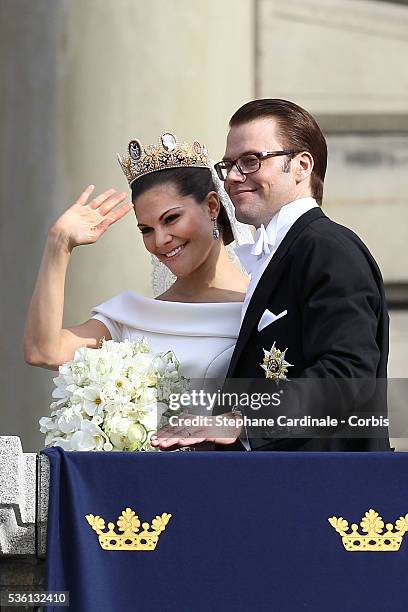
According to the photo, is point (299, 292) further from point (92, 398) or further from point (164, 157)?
point (164, 157)

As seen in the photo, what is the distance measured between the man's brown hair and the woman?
0.59 m

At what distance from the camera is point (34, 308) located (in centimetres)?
582

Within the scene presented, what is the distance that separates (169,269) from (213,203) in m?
0.33

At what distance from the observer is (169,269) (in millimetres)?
6176

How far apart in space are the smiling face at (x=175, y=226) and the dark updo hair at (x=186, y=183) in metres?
0.02

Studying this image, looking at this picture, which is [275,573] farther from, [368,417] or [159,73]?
[159,73]

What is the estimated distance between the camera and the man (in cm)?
486

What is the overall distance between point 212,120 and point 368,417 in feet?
15.0

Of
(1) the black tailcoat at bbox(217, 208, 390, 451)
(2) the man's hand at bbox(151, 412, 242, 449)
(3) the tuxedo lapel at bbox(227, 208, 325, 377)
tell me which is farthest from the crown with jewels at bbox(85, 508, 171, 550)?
(3) the tuxedo lapel at bbox(227, 208, 325, 377)

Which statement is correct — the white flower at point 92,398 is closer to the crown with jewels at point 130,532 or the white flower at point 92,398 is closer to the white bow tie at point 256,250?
the crown with jewels at point 130,532

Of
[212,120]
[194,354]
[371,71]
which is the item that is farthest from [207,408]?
[371,71]

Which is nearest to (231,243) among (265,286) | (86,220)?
(86,220)

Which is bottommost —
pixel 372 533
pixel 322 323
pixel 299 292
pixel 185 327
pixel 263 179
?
pixel 372 533

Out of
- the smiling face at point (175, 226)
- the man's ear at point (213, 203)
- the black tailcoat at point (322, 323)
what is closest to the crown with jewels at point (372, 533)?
the black tailcoat at point (322, 323)
